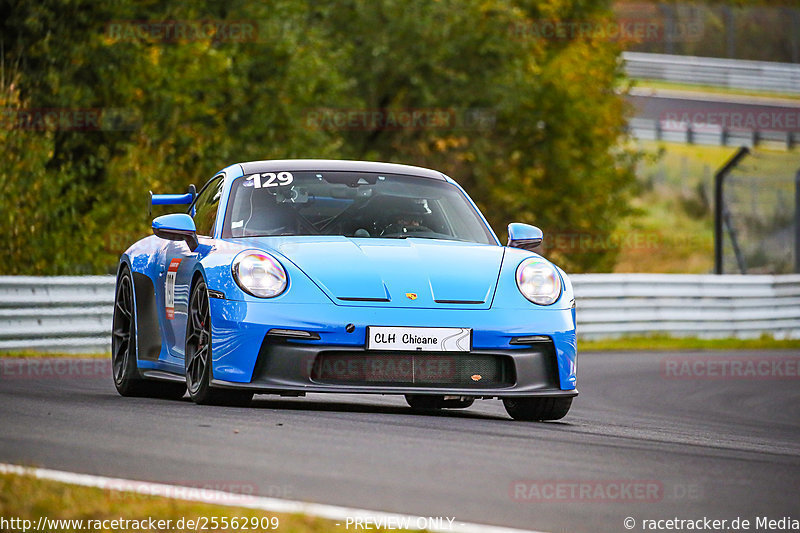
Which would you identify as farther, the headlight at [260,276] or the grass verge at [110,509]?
the headlight at [260,276]

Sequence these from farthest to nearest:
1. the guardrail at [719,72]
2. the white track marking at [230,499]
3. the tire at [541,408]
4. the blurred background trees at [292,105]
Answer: the guardrail at [719,72] → the blurred background trees at [292,105] → the tire at [541,408] → the white track marking at [230,499]

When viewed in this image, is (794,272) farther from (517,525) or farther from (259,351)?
(517,525)

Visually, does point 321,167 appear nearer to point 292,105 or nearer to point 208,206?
point 208,206

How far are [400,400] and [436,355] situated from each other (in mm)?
2841

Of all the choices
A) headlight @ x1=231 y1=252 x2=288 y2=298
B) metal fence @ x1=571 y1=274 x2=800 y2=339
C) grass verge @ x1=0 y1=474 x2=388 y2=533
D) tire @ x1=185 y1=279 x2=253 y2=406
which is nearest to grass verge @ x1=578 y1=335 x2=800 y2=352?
metal fence @ x1=571 y1=274 x2=800 y2=339

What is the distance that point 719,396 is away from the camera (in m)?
13.4

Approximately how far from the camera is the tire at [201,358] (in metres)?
8.24

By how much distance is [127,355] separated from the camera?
9.96 metres

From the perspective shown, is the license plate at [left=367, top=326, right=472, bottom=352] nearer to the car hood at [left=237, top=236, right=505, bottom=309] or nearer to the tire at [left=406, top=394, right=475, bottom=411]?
the car hood at [left=237, top=236, right=505, bottom=309]

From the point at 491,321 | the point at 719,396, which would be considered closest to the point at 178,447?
the point at 491,321

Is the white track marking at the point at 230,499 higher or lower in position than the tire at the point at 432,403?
higher

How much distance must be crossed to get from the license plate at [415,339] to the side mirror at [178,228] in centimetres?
150

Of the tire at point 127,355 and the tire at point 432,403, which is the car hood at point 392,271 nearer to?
the tire at point 432,403

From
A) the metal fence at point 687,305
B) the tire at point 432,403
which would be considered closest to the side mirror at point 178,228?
the tire at point 432,403
